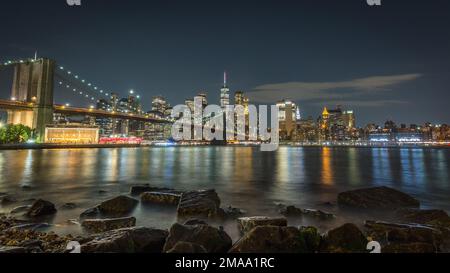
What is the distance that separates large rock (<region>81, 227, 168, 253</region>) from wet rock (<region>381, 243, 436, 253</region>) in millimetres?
4406

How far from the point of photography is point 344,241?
5.20 m

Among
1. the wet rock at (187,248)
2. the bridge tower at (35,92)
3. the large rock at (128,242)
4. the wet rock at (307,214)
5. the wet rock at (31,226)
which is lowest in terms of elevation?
the wet rock at (307,214)

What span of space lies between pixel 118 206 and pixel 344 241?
23.5 ft

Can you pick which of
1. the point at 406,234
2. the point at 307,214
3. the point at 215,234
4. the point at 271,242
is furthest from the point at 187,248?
the point at 307,214

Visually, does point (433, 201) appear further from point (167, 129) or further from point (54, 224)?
point (167, 129)

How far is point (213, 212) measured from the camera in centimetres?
854

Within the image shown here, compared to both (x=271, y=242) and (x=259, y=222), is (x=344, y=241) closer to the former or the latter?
(x=271, y=242)

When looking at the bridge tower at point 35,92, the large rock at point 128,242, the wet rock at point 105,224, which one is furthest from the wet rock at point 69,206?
the bridge tower at point 35,92

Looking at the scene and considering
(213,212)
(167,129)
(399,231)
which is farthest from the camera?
(167,129)

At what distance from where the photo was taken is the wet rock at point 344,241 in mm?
5145

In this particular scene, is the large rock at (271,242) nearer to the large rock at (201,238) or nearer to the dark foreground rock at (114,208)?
the large rock at (201,238)

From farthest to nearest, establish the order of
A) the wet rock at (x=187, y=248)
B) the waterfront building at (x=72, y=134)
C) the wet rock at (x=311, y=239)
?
the waterfront building at (x=72, y=134) < the wet rock at (x=311, y=239) < the wet rock at (x=187, y=248)
